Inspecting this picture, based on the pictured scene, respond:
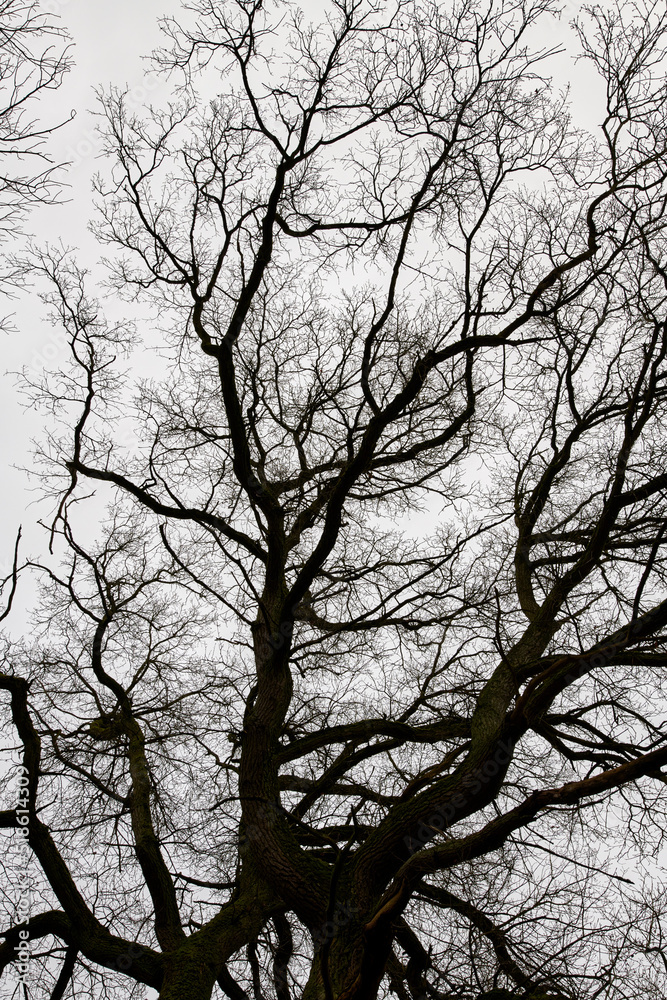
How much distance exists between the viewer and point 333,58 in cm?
511

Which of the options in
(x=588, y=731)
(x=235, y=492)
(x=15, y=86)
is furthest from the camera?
(x=235, y=492)

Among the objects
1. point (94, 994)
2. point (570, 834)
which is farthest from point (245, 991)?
point (570, 834)

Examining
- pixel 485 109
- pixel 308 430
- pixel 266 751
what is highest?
pixel 308 430

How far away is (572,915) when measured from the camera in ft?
12.5

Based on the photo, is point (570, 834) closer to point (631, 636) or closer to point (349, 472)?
point (631, 636)

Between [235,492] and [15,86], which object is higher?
[235,492]

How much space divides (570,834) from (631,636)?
2.42 metres

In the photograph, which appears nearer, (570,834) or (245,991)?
(570,834)

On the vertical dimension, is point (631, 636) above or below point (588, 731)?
below

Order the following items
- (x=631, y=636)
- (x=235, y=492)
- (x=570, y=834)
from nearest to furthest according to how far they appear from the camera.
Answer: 1. (x=631, y=636)
2. (x=570, y=834)
3. (x=235, y=492)

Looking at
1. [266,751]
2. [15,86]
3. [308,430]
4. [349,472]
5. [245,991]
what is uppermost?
[308,430]

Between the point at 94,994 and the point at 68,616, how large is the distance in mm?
3452

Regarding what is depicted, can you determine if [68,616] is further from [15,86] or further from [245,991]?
[15,86]

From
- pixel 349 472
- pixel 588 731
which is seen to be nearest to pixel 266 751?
pixel 349 472
